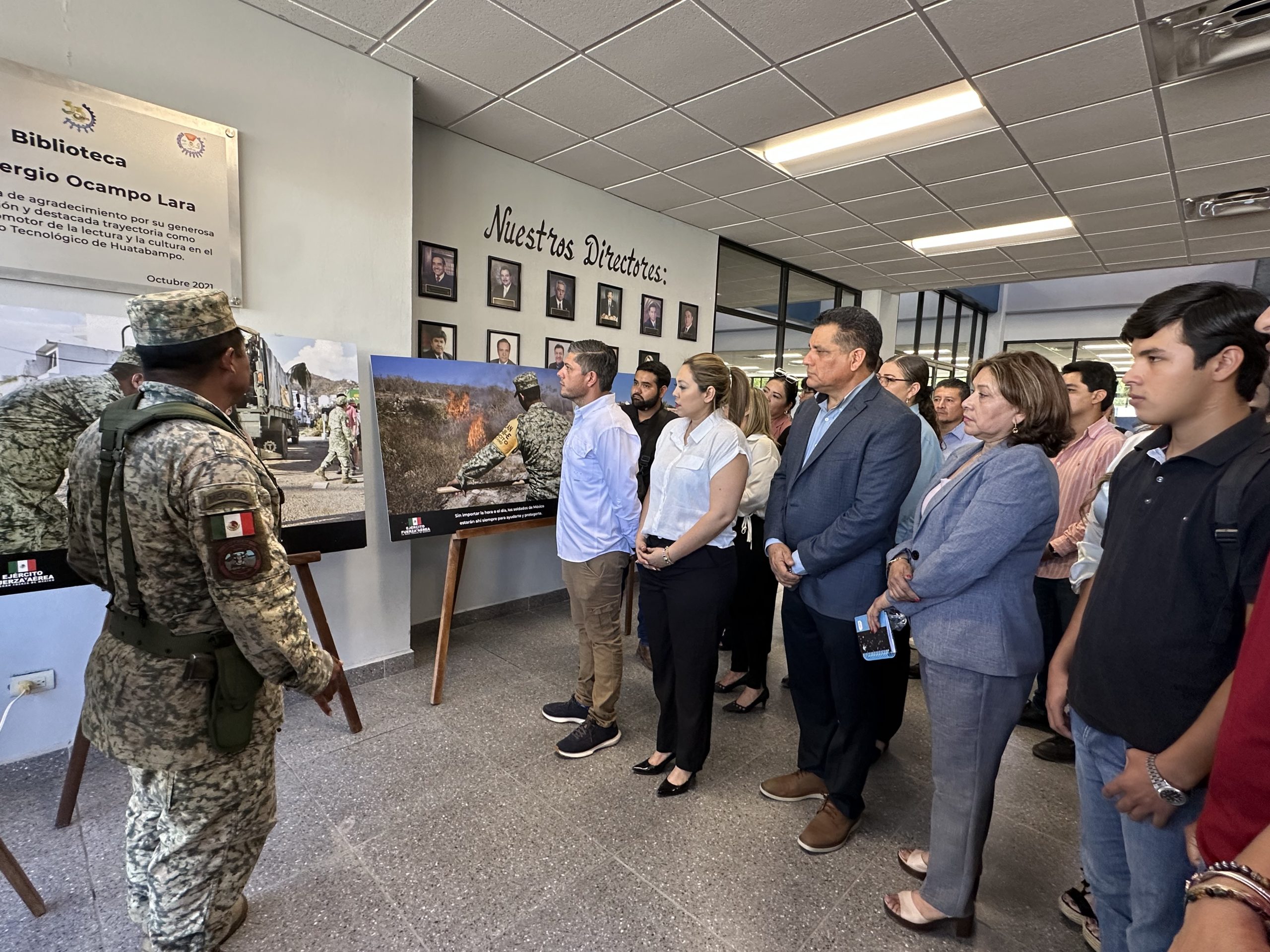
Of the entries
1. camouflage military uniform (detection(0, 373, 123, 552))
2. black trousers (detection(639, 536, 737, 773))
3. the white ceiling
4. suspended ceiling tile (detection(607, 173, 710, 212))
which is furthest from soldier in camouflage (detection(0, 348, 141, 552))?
suspended ceiling tile (detection(607, 173, 710, 212))

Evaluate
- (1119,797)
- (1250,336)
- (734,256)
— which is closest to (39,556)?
(1119,797)

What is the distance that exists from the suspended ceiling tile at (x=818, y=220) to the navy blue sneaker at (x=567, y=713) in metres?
3.91

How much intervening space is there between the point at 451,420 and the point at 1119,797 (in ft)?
8.91

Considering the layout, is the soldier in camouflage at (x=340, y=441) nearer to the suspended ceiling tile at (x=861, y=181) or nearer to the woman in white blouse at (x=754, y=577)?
the woman in white blouse at (x=754, y=577)

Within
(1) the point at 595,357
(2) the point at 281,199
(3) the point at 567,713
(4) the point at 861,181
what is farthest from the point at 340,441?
(4) the point at 861,181

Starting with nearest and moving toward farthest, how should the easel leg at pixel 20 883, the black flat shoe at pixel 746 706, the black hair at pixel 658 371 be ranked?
the easel leg at pixel 20 883 < the black flat shoe at pixel 746 706 < the black hair at pixel 658 371

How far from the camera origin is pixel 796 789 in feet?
7.16

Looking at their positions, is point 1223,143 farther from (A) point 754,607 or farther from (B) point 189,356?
(B) point 189,356

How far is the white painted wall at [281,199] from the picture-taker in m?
2.11

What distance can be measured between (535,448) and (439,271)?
1.29m

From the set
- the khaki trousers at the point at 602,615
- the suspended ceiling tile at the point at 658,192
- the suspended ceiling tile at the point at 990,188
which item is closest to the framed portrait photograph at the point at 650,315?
the suspended ceiling tile at the point at 658,192

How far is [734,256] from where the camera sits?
563 cm

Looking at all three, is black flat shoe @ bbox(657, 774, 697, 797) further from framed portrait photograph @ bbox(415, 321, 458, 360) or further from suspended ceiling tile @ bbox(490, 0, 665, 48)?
suspended ceiling tile @ bbox(490, 0, 665, 48)

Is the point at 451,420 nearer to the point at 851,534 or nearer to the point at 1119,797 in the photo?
the point at 851,534
